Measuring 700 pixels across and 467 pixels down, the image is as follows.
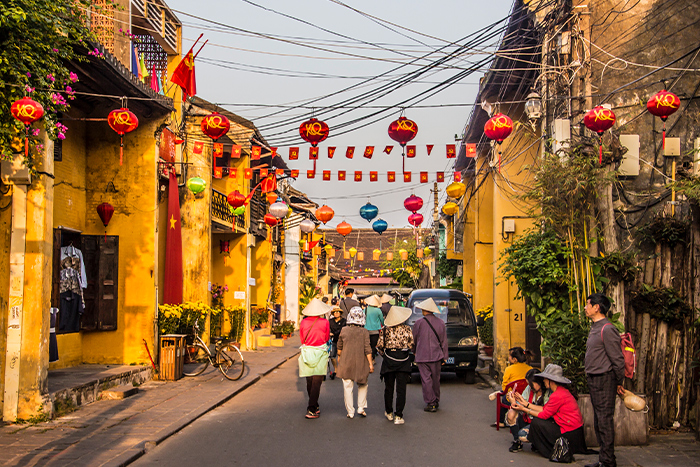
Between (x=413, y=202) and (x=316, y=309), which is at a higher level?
(x=413, y=202)

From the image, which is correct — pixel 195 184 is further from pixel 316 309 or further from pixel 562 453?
pixel 562 453

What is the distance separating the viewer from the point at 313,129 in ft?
39.3

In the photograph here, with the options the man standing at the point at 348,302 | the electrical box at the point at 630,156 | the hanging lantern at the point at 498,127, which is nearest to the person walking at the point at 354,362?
the hanging lantern at the point at 498,127

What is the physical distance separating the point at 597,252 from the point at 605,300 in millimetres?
2426

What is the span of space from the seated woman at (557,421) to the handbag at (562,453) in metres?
0.08

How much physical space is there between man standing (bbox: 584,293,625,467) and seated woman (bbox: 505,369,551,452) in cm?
90

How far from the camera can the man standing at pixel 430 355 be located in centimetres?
1076

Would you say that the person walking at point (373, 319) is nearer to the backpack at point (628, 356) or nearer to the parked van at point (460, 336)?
the parked van at point (460, 336)

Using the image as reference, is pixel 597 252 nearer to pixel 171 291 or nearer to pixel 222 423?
pixel 222 423

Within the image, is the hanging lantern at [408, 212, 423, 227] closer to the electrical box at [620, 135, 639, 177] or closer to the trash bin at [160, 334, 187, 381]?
the trash bin at [160, 334, 187, 381]

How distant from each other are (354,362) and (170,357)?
565 cm

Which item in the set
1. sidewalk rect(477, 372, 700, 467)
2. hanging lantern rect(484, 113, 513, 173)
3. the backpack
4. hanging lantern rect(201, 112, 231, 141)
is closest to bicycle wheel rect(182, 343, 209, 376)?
hanging lantern rect(201, 112, 231, 141)

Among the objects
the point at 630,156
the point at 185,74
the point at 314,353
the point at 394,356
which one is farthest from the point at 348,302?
the point at 630,156

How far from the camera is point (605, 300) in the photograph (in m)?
7.16
